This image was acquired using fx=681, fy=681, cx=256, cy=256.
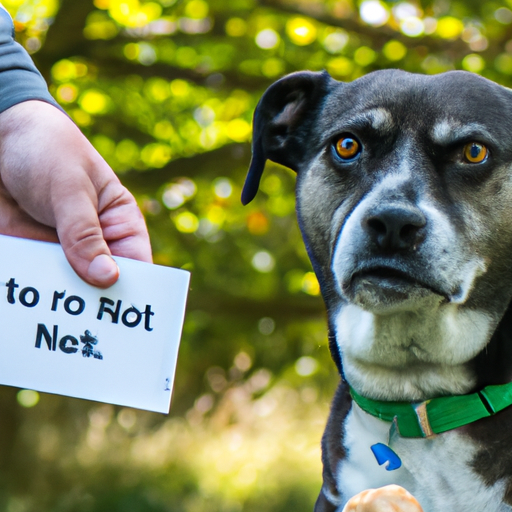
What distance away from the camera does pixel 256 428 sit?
789cm

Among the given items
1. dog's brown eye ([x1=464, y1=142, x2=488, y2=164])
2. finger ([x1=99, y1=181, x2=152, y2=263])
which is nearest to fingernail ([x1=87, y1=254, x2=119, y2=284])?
finger ([x1=99, y1=181, x2=152, y2=263])

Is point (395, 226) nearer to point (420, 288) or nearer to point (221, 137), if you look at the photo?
point (420, 288)

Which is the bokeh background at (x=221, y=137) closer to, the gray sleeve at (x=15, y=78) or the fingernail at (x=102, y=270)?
the gray sleeve at (x=15, y=78)

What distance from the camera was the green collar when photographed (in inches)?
62.9

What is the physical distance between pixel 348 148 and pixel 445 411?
2.48 ft

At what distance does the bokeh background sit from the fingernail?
3562 millimetres

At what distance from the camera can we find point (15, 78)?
1.91 m

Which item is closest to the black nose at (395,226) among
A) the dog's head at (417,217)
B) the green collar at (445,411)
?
the dog's head at (417,217)

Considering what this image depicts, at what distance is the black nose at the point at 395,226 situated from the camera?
1.56 meters

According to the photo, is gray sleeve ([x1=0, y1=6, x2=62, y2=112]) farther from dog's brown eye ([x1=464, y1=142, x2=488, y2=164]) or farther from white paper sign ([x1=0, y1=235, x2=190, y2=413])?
dog's brown eye ([x1=464, y1=142, x2=488, y2=164])

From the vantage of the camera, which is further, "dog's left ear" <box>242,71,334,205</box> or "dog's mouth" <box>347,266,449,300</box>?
"dog's left ear" <box>242,71,334,205</box>

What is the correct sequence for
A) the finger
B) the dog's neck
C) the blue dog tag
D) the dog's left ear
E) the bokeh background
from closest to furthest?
the blue dog tag → the dog's neck → the finger → the dog's left ear → the bokeh background

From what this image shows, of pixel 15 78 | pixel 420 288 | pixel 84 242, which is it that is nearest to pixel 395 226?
pixel 420 288

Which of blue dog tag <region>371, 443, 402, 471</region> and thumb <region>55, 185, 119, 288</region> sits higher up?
thumb <region>55, 185, 119, 288</region>
